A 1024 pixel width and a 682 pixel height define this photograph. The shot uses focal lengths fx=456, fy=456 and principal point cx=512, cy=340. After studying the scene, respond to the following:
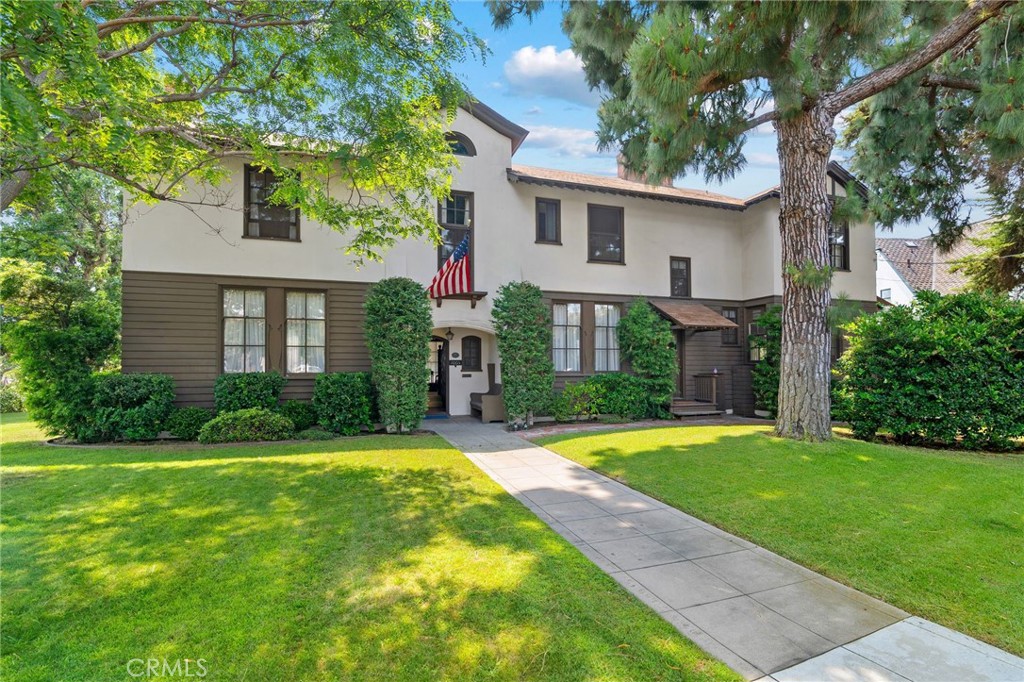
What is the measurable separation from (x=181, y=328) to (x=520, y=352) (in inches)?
297

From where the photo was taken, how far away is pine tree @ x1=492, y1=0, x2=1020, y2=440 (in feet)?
21.1

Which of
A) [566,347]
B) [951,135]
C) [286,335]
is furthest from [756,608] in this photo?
[951,135]

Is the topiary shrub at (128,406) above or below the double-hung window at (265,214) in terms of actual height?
below

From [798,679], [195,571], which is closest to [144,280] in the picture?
[195,571]

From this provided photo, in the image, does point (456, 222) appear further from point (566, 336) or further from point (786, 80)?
point (786, 80)

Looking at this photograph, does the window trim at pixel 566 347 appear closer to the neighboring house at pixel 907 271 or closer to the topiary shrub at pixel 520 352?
the topiary shrub at pixel 520 352

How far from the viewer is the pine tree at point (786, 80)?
6.43 metres

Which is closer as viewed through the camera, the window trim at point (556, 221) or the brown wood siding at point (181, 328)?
the brown wood siding at point (181, 328)

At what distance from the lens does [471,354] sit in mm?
13562

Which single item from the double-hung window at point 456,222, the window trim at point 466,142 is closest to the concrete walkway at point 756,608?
the double-hung window at point 456,222

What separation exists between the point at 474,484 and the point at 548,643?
11.8ft

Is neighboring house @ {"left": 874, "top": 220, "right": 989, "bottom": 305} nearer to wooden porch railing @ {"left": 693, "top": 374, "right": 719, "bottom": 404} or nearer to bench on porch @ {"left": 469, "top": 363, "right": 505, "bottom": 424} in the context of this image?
wooden porch railing @ {"left": 693, "top": 374, "right": 719, "bottom": 404}

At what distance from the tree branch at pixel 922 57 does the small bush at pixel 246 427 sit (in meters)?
12.1

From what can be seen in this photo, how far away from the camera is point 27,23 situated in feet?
12.1
